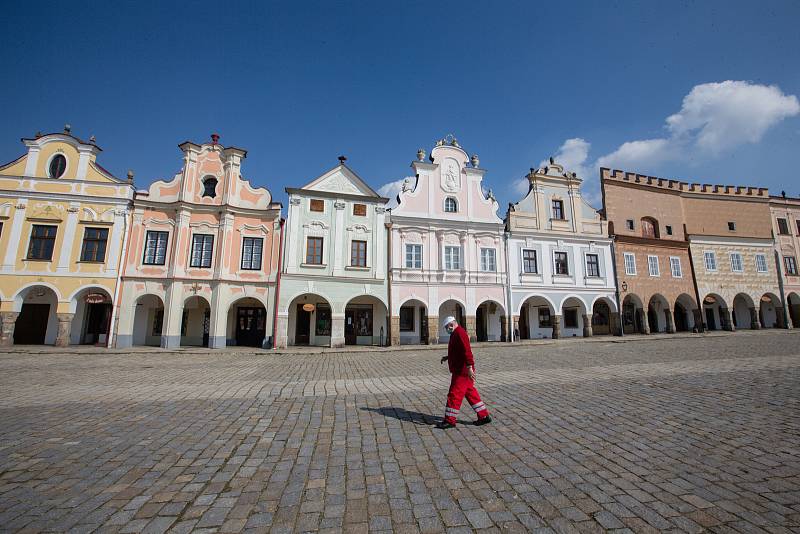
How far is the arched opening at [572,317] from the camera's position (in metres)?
26.6

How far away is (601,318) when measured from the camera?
27922mm

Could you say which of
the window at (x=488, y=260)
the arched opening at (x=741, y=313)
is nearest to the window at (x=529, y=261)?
the window at (x=488, y=260)

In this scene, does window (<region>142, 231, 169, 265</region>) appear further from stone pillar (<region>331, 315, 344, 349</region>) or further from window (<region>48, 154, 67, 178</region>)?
stone pillar (<region>331, 315, 344, 349</region>)

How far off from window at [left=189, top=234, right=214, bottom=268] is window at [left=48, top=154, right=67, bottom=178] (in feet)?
27.4

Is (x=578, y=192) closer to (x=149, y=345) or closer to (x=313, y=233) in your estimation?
(x=313, y=233)

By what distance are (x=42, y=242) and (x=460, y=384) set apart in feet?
84.5

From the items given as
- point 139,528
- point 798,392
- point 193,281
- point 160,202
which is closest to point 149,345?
point 193,281

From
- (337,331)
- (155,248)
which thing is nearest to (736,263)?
(337,331)

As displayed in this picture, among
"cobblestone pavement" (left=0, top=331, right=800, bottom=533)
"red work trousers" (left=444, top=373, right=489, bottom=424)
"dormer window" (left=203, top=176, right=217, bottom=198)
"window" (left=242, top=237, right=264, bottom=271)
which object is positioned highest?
"dormer window" (left=203, top=176, right=217, bottom=198)

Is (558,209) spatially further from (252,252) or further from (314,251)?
(252,252)

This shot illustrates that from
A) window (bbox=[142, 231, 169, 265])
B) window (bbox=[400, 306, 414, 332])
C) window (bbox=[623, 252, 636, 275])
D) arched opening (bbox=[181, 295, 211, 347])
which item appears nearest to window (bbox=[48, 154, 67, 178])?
window (bbox=[142, 231, 169, 265])

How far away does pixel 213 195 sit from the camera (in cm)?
2231

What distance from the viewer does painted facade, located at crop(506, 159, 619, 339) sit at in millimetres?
25391

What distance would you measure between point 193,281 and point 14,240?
9499 millimetres
